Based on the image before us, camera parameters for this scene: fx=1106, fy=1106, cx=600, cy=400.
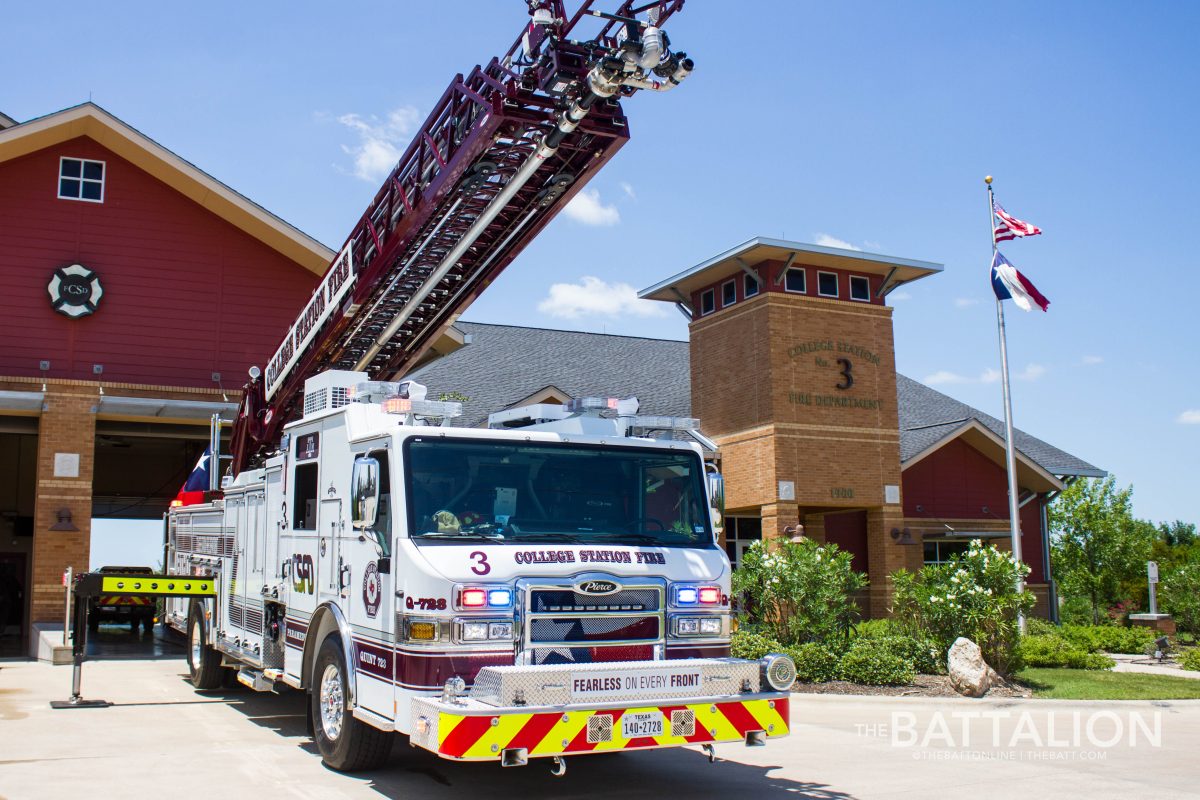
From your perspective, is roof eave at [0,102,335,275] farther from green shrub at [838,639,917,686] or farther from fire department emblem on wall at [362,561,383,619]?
fire department emblem on wall at [362,561,383,619]

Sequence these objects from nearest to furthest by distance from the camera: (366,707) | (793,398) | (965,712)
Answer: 1. (366,707)
2. (965,712)
3. (793,398)

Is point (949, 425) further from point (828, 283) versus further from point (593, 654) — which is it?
point (593, 654)

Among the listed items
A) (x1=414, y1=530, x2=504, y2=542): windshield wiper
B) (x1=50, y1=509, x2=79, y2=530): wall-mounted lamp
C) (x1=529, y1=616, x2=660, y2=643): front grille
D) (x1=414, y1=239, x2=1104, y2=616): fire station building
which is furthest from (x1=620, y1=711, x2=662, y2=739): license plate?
(x1=50, y1=509, x2=79, y2=530): wall-mounted lamp

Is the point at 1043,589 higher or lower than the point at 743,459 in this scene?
lower

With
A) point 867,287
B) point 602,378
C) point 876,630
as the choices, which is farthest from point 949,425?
point 876,630

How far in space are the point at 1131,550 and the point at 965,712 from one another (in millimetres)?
19181

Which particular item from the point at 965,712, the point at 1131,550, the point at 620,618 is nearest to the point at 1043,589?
the point at 1131,550

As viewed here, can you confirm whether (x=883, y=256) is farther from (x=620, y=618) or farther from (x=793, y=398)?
(x=620, y=618)

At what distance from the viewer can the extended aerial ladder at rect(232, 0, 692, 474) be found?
7.90 m

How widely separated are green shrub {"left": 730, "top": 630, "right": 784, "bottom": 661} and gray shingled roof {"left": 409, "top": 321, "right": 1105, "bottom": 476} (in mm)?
10657

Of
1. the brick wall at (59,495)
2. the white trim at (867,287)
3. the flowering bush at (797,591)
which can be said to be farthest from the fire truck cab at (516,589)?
the white trim at (867,287)

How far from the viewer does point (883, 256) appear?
930 inches

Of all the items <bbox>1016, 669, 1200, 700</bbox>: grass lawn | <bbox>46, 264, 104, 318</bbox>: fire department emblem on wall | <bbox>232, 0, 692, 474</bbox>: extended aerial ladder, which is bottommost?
<bbox>1016, 669, 1200, 700</bbox>: grass lawn

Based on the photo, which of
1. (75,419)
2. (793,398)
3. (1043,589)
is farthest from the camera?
(1043,589)
